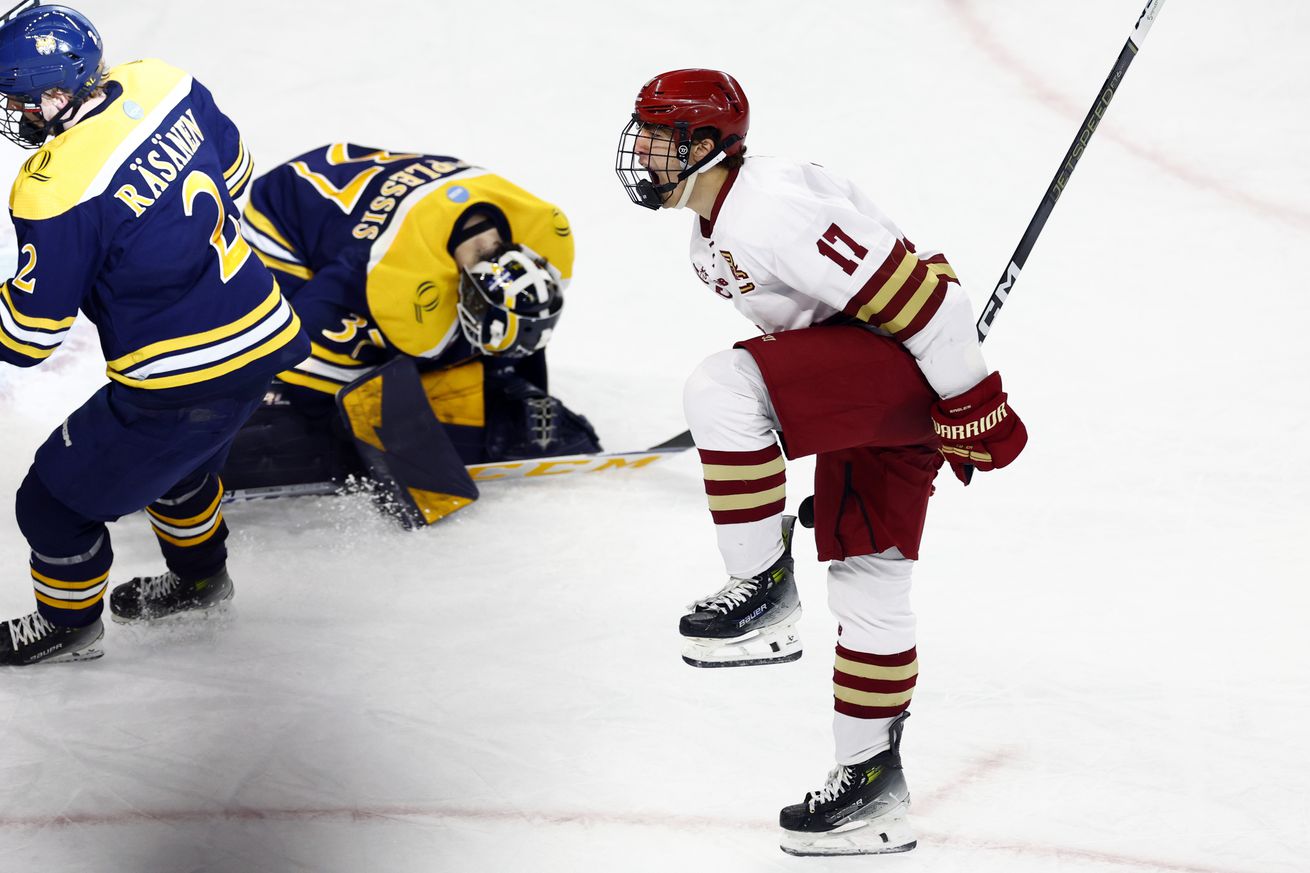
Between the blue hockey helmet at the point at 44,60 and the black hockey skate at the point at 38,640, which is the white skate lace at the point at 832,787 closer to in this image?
the black hockey skate at the point at 38,640

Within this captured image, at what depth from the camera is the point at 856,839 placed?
2525mm

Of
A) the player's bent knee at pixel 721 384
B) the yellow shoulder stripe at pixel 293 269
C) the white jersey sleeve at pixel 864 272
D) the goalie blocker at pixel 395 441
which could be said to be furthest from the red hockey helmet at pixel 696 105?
the yellow shoulder stripe at pixel 293 269

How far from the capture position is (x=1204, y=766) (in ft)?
9.50

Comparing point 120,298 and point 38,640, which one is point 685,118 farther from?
point 38,640

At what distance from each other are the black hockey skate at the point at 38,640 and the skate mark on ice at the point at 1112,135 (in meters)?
4.27

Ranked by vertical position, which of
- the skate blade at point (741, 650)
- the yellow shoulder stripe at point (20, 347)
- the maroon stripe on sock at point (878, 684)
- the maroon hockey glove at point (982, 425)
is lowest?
the maroon stripe on sock at point (878, 684)

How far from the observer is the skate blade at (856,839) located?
2520 mm

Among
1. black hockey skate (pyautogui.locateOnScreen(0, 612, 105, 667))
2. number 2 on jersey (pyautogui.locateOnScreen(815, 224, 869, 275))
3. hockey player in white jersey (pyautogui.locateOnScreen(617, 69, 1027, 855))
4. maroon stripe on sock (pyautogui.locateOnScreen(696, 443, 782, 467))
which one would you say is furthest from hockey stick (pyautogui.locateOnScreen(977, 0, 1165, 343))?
black hockey skate (pyautogui.locateOnScreen(0, 612, 105, 667))

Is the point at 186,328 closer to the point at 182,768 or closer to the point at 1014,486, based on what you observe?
the point at 182,768

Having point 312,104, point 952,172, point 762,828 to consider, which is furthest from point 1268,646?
point 312,104

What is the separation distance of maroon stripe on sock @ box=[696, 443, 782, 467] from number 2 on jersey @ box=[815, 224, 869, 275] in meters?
0.31

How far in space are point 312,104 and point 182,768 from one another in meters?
3.80

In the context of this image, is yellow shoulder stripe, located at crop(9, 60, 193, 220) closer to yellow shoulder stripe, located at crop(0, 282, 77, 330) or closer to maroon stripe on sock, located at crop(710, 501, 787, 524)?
yellow shoulder stripe, located at crop(0, 282, 77, 330)

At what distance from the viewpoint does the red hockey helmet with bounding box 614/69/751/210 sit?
221 cm
